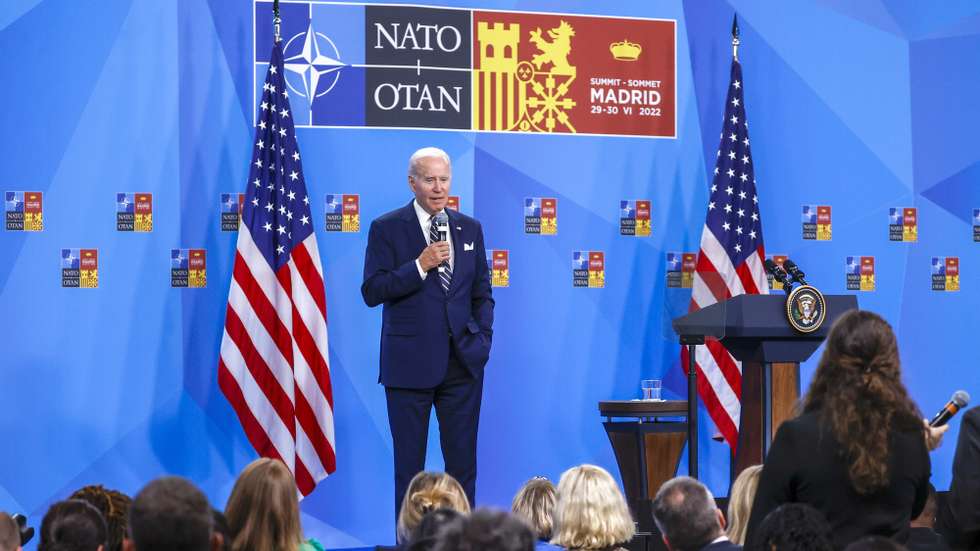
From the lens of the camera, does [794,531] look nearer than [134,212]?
Yes

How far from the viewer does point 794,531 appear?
2.51 meters

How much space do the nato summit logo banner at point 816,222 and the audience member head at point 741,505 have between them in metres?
3.97

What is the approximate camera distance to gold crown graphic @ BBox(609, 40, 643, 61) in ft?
23.6

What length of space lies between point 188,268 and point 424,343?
174 cm

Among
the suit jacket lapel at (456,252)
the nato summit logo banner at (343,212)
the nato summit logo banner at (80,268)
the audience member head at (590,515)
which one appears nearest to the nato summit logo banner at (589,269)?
the nato summit logo banner at (343,212)

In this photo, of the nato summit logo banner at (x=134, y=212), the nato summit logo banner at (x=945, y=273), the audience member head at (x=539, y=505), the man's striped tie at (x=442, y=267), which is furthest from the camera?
the nato summit logo banner at (x=945, y=273)

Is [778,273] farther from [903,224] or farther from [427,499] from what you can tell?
[427,499]

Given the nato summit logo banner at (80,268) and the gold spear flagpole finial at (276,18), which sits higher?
the gold spear flagpole finial at (276,18)

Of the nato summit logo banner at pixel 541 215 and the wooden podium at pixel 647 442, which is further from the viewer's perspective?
the nato summit logo banner at pixel 541 215

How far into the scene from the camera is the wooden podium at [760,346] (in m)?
5.42

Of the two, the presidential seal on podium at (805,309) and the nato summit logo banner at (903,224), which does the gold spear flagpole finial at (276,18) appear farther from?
the nato summit logo banner at (903,224)

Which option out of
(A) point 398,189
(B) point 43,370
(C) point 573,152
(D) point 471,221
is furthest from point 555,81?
(B) point 43,370

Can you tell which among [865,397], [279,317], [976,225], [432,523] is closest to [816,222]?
[976,225]

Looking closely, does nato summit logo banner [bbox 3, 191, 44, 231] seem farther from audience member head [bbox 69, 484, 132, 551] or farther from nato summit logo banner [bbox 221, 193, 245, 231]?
audience member head [bbox 69, 484, 132, 551]
